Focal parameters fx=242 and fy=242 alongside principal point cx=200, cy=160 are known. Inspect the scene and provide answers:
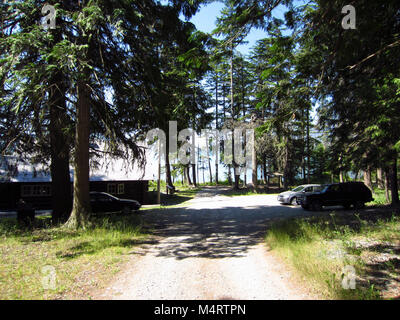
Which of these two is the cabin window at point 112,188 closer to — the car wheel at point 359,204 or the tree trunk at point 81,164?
the tree trunk at point 81,164

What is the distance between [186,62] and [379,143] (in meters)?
11.0

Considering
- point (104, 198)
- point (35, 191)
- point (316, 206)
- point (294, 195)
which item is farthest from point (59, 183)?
point (294, 195)

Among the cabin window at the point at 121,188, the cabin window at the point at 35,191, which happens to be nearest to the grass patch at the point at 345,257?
the cabin window at the point at 121,188

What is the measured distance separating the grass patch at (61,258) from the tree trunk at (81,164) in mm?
745

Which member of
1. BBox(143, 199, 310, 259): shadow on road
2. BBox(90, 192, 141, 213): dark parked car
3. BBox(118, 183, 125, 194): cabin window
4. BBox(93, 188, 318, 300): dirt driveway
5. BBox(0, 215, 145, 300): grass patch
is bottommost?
BBox(143, 199, 310, 259): shadow on road

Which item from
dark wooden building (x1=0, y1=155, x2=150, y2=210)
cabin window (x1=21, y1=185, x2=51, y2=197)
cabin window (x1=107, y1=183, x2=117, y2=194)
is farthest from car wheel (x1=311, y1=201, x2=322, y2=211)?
cabin window (x1=21, y1=185, x2=51, y2=197)

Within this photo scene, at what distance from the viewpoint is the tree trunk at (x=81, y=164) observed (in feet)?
33.8

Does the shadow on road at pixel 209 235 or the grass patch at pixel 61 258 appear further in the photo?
the shadow on road at pixel 209 235

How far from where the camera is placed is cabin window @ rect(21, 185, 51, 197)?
70.7 feet

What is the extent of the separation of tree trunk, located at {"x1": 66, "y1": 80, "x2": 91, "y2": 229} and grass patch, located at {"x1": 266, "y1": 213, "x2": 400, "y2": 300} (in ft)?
25.4

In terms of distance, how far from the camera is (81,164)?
10641 mm

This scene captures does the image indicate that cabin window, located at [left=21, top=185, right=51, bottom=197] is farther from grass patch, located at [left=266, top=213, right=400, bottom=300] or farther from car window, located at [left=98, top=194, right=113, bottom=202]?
grass patch, located at [left=266, top=213, right=400, bottom=300]

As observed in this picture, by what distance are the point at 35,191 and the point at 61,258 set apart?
1886cm
